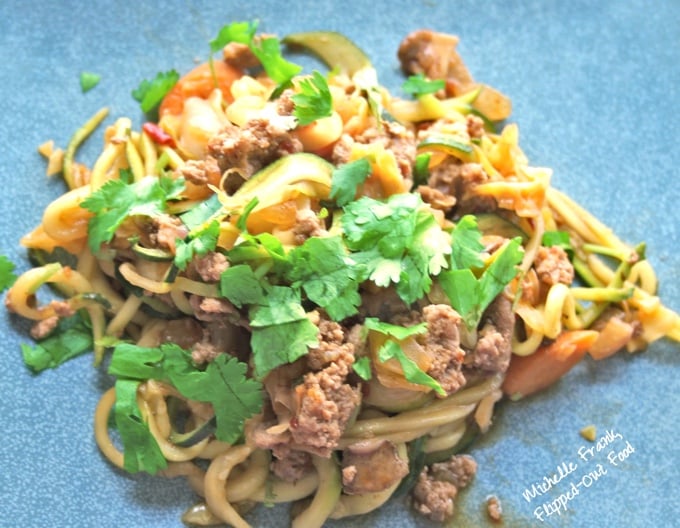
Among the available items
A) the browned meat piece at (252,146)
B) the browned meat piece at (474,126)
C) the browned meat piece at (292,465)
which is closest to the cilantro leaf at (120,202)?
the browned meat piece at (252,146)

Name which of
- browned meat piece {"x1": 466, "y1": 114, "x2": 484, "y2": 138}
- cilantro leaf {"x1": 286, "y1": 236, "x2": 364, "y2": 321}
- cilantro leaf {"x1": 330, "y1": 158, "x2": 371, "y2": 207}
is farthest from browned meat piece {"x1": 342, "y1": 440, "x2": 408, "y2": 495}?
browned meat piece {"x1": 466, "y1": 114, "x2": 484, "y2": 138}

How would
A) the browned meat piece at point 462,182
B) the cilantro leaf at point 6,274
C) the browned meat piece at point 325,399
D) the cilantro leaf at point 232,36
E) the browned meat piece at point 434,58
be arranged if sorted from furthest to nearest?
the browned meat piece at point 434,58, the cilantro leaf at point 232,36, the browned meat piece at point 462,182, the cilantro leaf at point 6,274, the browned meat piece at point 325,399

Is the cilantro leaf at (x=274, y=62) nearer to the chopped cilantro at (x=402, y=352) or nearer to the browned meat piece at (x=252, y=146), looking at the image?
the browned meat piece at (x=252, y=146)

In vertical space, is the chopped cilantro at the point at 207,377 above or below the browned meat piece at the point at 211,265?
below

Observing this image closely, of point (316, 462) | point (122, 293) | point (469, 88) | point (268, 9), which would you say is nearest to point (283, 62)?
point (268, 9)

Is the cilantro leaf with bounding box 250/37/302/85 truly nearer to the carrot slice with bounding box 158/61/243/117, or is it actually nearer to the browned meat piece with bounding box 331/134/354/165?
the carrot slice with bounding box 158/61/243/117

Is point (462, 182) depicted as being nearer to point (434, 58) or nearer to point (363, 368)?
point (434, 58)
